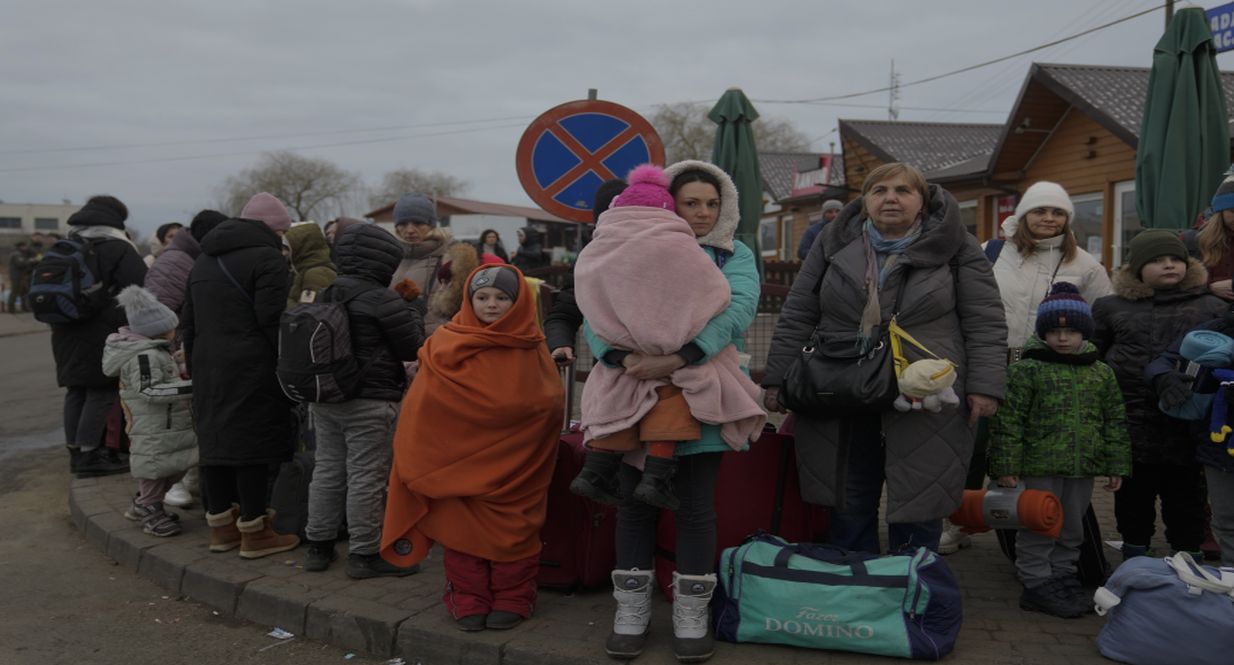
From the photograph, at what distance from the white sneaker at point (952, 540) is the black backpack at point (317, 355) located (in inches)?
123

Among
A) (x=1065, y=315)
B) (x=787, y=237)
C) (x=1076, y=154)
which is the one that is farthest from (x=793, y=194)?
(x=1065, y=315)

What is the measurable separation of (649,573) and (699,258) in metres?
1.25

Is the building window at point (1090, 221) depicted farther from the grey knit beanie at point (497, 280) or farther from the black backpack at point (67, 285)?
the black backpack at point (67, 285)

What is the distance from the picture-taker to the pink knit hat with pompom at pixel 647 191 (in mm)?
3426

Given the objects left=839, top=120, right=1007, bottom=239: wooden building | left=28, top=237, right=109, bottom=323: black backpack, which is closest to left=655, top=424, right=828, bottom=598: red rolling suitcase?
left=28, top=237, right=109, bottom=323: black backpack

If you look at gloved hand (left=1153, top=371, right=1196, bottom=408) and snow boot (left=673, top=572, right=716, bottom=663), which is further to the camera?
gloved hand (left=1153, top=371, right=1196, bottom=408)

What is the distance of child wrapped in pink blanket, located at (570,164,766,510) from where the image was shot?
10.8 feet

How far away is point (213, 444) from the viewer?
15.5ft

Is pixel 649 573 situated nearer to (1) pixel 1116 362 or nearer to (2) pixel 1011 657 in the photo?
(2) pixel 1011 657

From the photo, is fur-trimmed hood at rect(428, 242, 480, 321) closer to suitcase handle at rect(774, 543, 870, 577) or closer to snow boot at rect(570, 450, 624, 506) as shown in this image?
snow boot at rect(570, 450, 624, 506)

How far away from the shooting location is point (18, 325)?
23.8m

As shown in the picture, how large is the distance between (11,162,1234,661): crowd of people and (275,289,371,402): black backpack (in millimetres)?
59

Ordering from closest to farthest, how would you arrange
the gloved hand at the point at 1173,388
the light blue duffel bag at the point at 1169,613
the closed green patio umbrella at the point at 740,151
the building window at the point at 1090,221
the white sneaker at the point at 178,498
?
the light blue duffel bag at the point at 1169,613
the gloved hand at the point at 1173,388
the white sneaker at the point at 178,498
the closed green patio umbrella at the point at 740,151
the building window at the point at 1090,221

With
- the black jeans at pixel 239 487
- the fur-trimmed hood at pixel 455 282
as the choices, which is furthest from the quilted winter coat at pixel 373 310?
the black jeans at pixel 239 487
